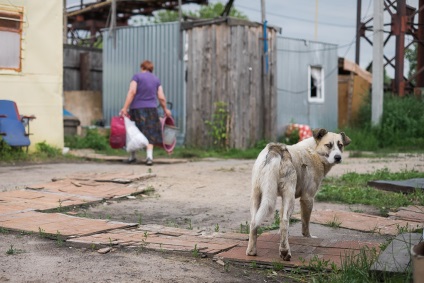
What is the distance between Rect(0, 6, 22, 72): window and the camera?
12422mm

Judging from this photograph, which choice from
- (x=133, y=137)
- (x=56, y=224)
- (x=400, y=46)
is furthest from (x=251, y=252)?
(x=400, y=46)

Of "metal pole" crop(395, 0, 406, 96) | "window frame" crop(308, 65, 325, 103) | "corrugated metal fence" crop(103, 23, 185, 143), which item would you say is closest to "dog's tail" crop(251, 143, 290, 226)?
"corrugated metal fence" crop(103, 23, 185, 143)

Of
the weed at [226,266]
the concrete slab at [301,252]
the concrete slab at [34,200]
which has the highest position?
the concrete slab at [34,200]

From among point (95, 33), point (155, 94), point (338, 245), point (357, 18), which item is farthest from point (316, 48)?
point (338, 245)

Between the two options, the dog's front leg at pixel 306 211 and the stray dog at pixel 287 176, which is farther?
the dog's front leg at pixel 306 211

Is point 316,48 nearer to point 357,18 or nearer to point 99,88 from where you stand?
point 357,18

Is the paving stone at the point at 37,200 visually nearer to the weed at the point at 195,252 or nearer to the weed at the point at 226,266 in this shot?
the weed at the point at 195,252

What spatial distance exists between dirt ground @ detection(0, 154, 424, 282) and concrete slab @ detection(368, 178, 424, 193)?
1.02 m

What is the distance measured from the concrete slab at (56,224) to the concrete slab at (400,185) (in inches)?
153

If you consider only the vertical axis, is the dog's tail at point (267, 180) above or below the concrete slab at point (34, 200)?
above

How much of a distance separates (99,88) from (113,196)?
13.5 m

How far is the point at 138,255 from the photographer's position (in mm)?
4707

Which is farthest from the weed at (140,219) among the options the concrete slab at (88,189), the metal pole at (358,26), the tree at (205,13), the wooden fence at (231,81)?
the tree at (205,13)

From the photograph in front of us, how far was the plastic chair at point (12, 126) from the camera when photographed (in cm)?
1194
